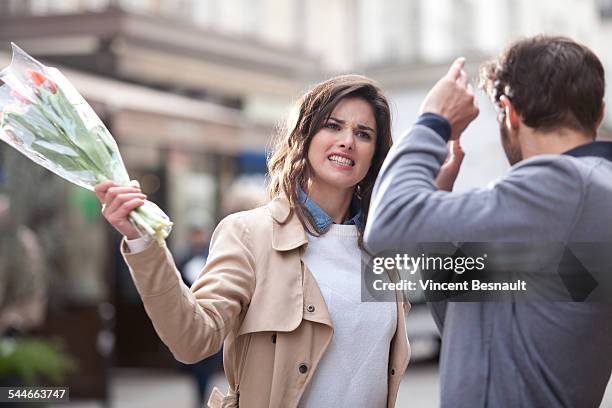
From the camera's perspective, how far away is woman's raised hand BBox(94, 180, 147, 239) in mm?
2418

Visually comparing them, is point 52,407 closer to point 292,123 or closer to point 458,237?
point 292,123

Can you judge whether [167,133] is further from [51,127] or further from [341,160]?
[51,127]

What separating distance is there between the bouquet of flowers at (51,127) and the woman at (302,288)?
0.11 metres

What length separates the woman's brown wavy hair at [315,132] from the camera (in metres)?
2.92

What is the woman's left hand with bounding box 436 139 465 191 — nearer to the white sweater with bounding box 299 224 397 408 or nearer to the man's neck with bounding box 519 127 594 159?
the man's neck with bounding box 519 127 594 159

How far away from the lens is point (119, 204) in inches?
95.5

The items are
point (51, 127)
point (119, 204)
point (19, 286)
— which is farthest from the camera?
point (19, 286)

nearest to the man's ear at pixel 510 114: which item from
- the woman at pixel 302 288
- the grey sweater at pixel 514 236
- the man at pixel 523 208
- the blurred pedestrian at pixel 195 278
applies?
the man at pixel 523 208

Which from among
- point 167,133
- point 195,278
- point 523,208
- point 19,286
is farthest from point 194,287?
point 167,133

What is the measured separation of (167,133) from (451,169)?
8114mm

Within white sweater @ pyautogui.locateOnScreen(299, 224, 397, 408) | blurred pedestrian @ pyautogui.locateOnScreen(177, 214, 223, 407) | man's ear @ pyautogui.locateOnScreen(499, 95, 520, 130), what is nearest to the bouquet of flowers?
Answer: white sweater @ pyautogui.locateOnScreen(299, 224, 397, 408)

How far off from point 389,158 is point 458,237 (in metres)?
0.22

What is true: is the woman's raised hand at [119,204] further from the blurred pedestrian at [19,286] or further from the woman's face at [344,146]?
the blurred pedestrian at [19,286]

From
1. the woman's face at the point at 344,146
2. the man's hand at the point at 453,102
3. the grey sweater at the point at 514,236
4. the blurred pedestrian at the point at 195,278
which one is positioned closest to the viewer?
the grey sweater at the point at 514,236
